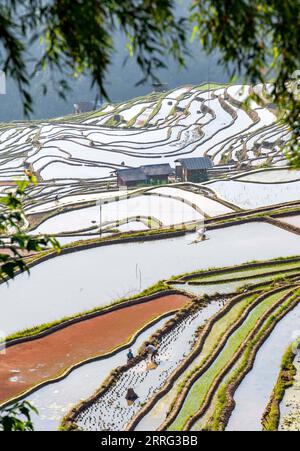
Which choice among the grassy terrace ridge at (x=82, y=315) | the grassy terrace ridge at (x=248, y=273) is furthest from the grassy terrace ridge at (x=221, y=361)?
the grassy terrace ridge at (x=82, y=315)

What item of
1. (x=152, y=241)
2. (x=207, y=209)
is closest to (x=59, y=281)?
(x=152, y=241)

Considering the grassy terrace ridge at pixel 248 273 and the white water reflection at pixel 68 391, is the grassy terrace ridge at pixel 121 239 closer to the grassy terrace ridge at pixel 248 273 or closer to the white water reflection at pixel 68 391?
the grassy terrace ridge at pixel 248 273

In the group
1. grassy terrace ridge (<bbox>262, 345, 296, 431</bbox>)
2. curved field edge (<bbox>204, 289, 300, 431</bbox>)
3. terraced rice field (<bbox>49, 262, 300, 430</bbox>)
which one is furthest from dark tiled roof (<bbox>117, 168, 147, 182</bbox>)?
grassy terrace ridge (<bbox>262, 345, 296, 431</bbox>)

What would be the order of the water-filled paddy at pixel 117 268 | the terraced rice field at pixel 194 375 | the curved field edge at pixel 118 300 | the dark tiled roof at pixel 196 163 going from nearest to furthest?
the terraced rice field at pixel 194 375 < the curved field edge at pixel 118 300 < the water-filled paddy at pixel 117 268 < the dark tiled roof at pixel 196 163

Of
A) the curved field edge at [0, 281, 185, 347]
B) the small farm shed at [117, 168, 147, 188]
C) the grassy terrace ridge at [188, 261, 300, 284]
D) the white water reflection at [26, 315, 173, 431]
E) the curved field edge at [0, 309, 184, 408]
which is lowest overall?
the white water reflection at [26, 315, 173, 431]

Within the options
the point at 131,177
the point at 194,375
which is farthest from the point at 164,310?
the point at 131,177

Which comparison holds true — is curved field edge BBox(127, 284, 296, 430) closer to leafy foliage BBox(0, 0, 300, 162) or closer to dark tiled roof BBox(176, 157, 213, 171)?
leafy foliage BBox(0, 0, 300, 162)
